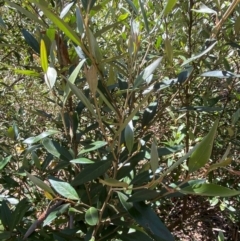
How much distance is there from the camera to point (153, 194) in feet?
2.57

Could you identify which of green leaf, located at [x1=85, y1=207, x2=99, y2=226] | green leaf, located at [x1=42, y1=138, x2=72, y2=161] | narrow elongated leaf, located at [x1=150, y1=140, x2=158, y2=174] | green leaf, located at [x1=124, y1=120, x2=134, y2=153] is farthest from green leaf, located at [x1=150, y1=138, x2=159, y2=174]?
green leaf, located at [x1=42, y1=138, x2=72, y2=161]

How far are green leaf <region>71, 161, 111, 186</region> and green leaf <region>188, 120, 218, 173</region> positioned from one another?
27 centimetres

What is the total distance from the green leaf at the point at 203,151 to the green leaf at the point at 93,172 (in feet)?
0.89

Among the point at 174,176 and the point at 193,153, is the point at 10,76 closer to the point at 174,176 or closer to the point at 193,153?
the point at 174,176

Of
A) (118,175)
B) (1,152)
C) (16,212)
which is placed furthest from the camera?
(1,152)

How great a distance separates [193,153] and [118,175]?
305 mm

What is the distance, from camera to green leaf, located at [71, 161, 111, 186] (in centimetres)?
86

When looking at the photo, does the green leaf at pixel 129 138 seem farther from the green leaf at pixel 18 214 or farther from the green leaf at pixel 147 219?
the green leaf at pixel 18 214

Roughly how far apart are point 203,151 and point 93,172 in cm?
32

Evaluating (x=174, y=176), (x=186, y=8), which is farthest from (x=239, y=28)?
(x=174, y=176)

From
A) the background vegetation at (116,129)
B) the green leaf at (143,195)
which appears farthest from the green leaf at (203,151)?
the green leaf at (143,195)

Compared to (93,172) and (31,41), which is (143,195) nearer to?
(93,172)

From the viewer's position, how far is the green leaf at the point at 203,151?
0.60 metres

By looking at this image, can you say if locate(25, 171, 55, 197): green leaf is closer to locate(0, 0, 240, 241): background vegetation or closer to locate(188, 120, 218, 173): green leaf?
locate(0, 0, 240, 241): background vegetation
